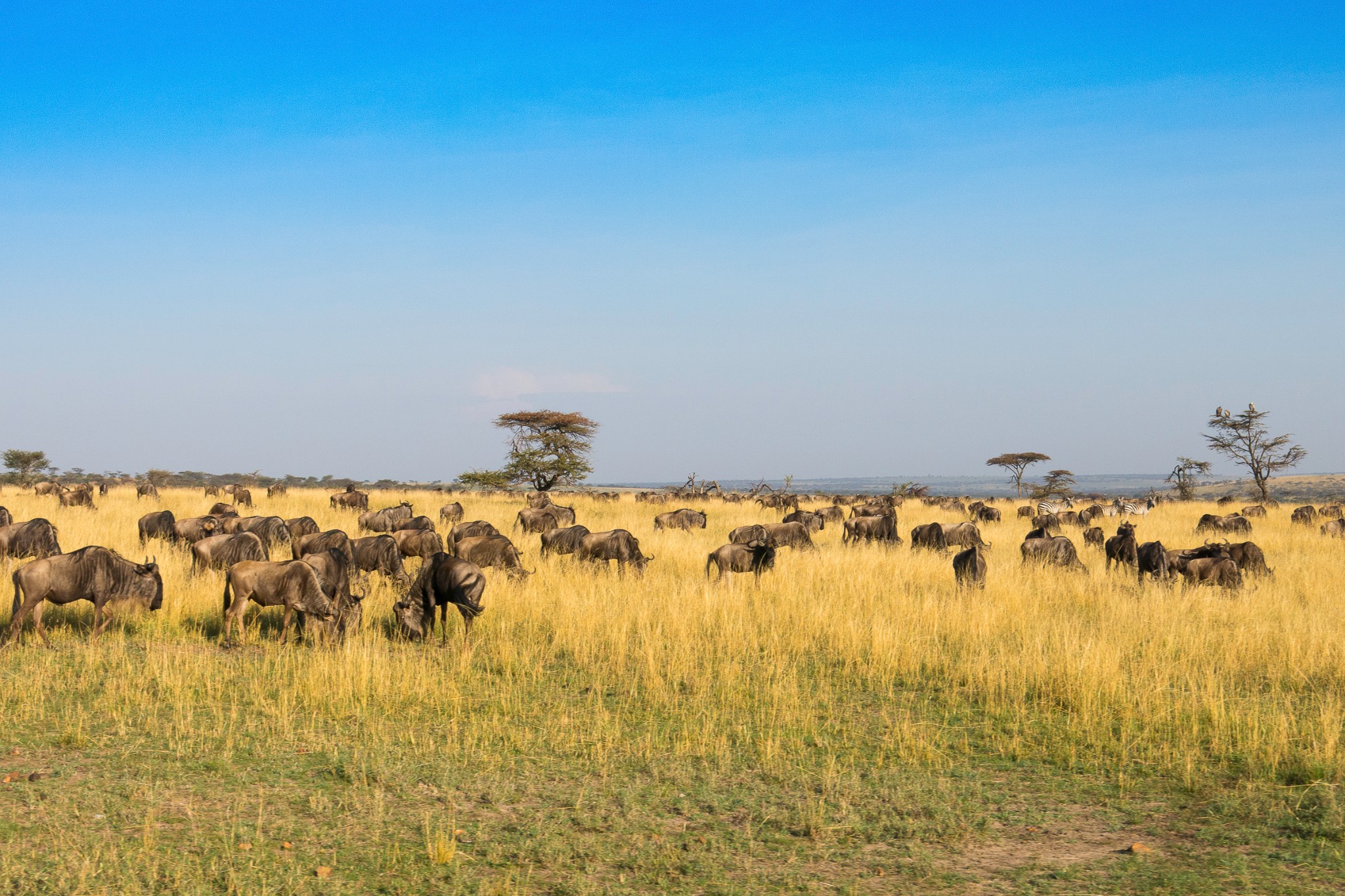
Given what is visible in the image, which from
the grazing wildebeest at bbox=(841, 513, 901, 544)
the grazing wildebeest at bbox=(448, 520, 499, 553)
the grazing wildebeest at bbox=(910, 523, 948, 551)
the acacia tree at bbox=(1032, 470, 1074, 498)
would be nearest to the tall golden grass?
the grazing wildebeest at bbox=(448, 520, 499, 553)

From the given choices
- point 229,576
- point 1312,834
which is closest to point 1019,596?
point 1312,834

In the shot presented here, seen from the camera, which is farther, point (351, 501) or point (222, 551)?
point (351, 501)

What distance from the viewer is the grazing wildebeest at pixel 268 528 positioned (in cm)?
1733

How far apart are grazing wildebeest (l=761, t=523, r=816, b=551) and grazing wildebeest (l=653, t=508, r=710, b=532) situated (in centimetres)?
651

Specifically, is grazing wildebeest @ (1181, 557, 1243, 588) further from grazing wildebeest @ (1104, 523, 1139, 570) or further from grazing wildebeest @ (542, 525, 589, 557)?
grazing wildebeest @ (542, 525, 589, 557)

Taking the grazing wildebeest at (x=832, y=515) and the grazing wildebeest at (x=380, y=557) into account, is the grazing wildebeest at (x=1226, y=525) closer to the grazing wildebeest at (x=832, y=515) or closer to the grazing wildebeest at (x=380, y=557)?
the grazing wildebeest at (x=832, y=515)

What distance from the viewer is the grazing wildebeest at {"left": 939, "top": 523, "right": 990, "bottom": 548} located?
2164 centimetres

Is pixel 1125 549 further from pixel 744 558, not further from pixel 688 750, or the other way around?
pixel 688 750

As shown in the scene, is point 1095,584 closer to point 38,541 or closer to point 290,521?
point 290,521

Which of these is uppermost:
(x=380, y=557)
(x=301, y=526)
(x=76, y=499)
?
(x=76, y=499)

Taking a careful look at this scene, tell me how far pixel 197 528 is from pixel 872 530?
15866mm

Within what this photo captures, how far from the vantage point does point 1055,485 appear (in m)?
66.4

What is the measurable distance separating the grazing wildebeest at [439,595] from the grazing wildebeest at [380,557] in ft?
9.70

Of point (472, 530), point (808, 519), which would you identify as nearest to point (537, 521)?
point (472, 530)
